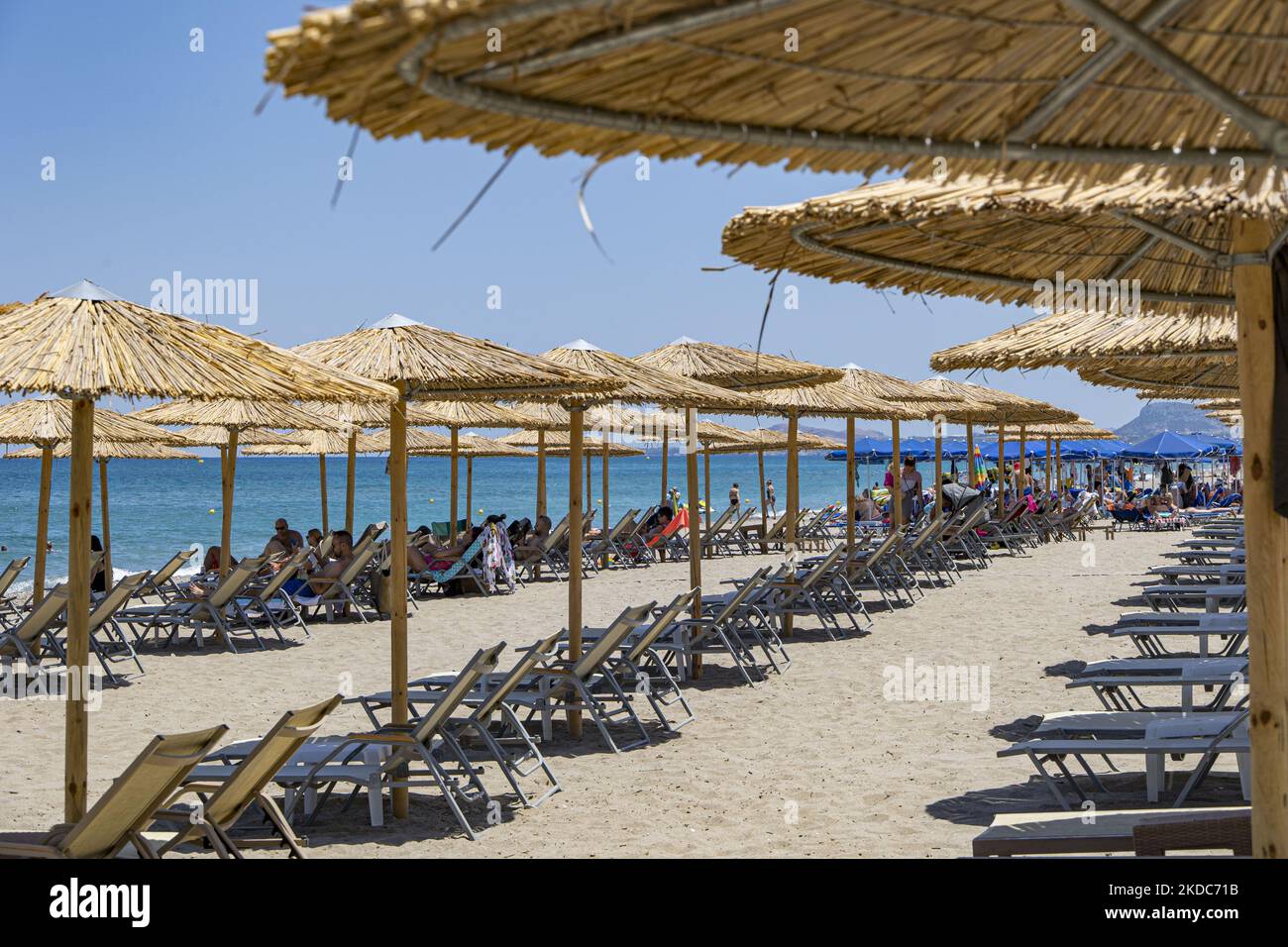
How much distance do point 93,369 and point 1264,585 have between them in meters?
3.91

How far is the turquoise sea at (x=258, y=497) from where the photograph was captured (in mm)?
49344

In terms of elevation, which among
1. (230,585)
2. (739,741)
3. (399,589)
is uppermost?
(399,589)

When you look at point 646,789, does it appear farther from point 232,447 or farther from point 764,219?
point 232,447

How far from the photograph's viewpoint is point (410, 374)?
6543 millimetres

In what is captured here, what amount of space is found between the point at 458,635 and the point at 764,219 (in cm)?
936

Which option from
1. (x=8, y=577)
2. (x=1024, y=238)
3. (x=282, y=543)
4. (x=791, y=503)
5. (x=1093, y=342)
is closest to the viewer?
(x=1024, y=238)

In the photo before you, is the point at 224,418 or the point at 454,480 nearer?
the point at 224,418

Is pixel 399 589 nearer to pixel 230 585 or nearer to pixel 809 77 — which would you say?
pixel 809 77

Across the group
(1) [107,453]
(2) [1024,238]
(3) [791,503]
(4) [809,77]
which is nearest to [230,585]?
(1) [107,453]

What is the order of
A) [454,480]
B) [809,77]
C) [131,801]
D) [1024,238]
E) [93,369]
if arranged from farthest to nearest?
[454,480], [93,369], [131,801], [1024,238], [809,77]

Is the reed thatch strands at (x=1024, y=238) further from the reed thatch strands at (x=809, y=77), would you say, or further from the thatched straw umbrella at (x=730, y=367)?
the thatched straw umbrella at (x=730, y=367)

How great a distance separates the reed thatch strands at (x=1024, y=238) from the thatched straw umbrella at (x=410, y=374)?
2801 mm

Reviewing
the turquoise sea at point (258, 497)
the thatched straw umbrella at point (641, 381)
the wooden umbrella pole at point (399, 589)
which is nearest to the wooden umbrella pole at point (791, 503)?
the thatched straw umbrella at point (641, 381)
